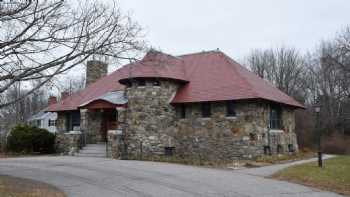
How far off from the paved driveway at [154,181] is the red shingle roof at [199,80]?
230 inches

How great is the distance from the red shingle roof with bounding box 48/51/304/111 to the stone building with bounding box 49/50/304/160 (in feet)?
0.19

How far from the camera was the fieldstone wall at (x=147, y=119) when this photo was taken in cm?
2320

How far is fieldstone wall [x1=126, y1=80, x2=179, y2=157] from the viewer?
23.2 m

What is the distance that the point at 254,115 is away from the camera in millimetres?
22328

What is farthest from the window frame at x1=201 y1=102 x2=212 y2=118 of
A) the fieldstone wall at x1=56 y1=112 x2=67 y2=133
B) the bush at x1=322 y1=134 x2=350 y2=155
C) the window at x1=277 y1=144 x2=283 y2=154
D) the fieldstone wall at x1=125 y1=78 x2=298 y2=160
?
the bush at x1=322 y1=134 x2=350 y2=155

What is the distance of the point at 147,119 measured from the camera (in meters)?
23.3

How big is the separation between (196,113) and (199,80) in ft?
7.94

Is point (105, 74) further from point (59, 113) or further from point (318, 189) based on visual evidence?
point (318, 189)

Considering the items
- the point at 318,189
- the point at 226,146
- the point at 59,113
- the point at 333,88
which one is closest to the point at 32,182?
the point at 318,189

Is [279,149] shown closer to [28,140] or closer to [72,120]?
[72,120]

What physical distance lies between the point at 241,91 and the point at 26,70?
12797 mm

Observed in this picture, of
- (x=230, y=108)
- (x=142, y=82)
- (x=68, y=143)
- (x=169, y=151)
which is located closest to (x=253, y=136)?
(x=230, y=108)

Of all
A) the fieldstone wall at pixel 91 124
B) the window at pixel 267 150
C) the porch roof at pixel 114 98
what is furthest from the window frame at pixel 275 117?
the fieldstone wall at pixel 91 124

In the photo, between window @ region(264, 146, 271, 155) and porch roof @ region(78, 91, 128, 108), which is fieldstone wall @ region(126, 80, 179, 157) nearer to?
porch roof @ region(78, 91, 128, 108)
